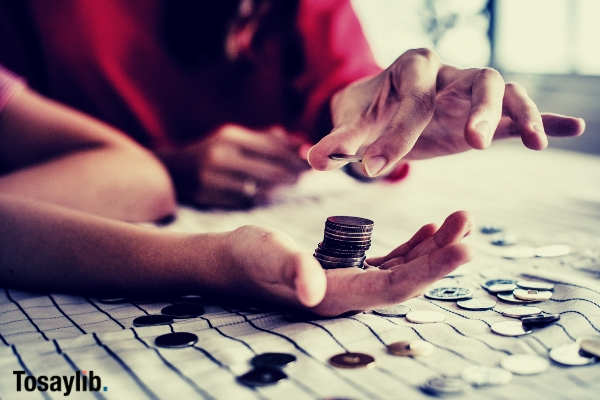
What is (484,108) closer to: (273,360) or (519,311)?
(519,311)

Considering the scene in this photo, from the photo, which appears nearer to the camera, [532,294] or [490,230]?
[532,294]

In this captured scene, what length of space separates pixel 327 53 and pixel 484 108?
1091 mm

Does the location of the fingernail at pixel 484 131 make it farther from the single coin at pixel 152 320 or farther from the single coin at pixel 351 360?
the single coin at pixel 152 320

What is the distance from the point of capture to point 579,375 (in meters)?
0.57

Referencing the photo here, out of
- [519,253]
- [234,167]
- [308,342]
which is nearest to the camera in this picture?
[308,342]

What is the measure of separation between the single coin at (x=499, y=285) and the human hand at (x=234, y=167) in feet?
2.43

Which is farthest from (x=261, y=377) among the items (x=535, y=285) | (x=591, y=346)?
(x=535, y=285)

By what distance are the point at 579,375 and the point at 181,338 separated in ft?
1.46

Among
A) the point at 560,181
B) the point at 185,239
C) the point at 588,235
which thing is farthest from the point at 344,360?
the point at 560,181

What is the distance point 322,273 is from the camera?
0.62 m

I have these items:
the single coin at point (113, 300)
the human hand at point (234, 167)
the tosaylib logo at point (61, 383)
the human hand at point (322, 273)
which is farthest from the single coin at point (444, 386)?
the human hand at point (234, 167)

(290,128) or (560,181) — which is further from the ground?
(290,128)

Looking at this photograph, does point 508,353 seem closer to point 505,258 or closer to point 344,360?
point 344,360

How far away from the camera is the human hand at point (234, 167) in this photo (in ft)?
4.74
